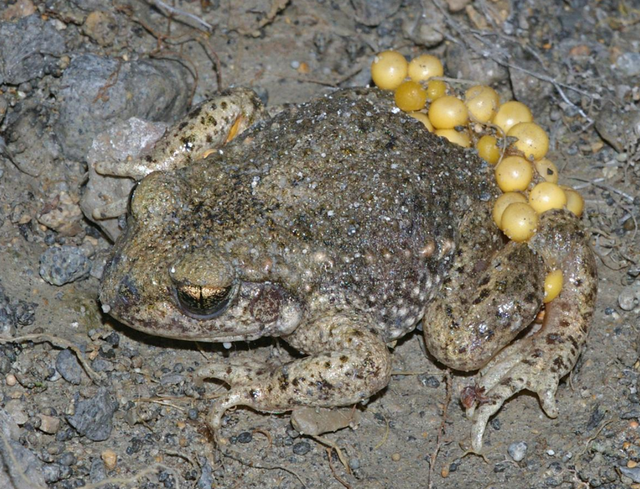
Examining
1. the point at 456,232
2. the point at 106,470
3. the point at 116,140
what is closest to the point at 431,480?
the point at 456,232

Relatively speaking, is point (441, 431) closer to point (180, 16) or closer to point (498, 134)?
point (498, 134)

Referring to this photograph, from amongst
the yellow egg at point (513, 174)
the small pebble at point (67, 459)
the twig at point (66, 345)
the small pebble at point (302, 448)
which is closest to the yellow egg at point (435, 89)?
the yellow egg at point (513, 174)

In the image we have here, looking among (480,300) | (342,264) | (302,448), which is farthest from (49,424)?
(480,300)

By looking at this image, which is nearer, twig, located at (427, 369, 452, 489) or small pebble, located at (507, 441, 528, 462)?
twig, located at (427, 369, 452, 489)

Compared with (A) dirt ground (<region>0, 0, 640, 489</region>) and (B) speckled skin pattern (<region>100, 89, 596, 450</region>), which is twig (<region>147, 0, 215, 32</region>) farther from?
(B) speckled skin pattern (<region>100, 89, 596, 450</region>)

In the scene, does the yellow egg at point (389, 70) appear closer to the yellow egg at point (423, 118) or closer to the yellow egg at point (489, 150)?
the yellow egg at point (423, 118)

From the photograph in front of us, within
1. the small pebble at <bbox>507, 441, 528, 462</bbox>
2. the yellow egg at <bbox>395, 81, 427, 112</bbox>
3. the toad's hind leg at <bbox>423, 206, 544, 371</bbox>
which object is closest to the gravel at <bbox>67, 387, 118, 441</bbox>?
the toad's hind leg at <bbox>423, 206, 544, 371</bbox>
